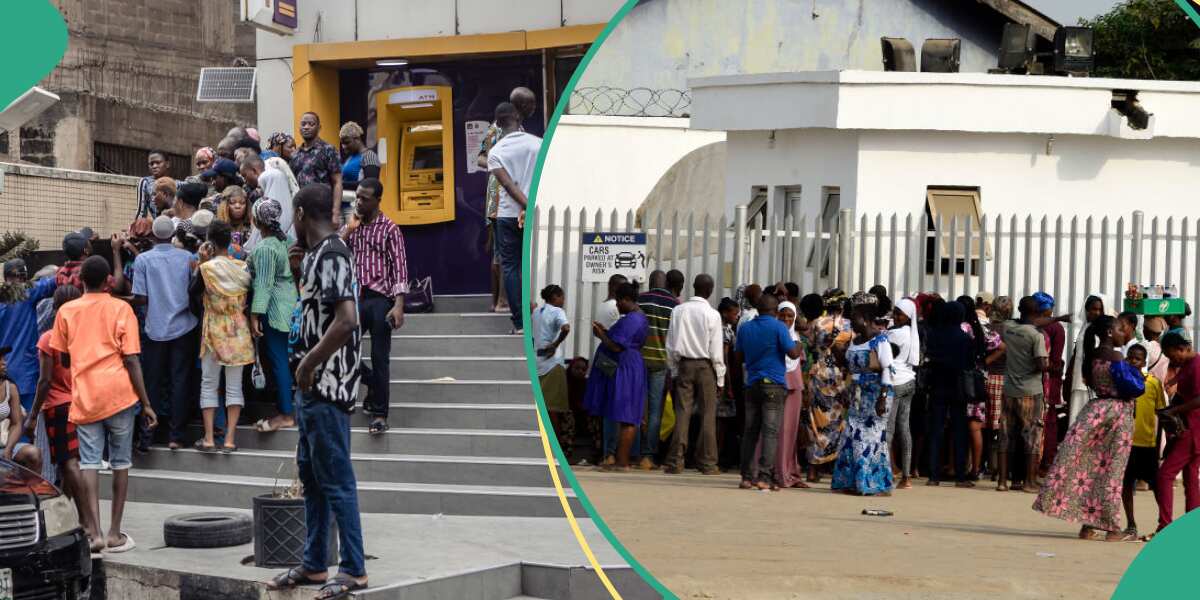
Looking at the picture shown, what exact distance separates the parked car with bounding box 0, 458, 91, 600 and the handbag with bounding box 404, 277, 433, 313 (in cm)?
359

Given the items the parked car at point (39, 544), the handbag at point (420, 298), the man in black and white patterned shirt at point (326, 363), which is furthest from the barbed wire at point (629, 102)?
the handbag at point (420, 298)

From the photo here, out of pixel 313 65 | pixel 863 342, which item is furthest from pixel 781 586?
pixel 313 65

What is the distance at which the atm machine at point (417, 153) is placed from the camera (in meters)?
9.52

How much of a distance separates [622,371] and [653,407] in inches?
→ 4.6

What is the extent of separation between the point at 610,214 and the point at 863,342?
683mm

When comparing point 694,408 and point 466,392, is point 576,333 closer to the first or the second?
point 694,408

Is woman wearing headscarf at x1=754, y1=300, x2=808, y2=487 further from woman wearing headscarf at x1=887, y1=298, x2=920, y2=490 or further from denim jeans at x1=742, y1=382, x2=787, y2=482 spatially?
woman wearing headscarf at x1=887, y1=298, x2=920, y2=490

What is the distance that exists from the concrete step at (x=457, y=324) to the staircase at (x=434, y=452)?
0.01 metres

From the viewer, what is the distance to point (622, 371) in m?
3.27

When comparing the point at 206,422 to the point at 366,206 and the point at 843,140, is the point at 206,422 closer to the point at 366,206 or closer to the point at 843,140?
the point at 366,206

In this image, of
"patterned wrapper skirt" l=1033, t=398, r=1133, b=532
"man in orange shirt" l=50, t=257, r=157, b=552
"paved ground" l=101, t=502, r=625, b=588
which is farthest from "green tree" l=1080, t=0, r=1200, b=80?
"man in orange shirt" l=50, t=257, r=157, b=552

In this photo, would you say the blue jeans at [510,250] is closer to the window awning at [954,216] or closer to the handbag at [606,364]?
the handbag at [606,364]

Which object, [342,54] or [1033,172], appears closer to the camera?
[1033,172]

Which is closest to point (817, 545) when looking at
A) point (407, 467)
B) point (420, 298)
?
point (407, 467)
